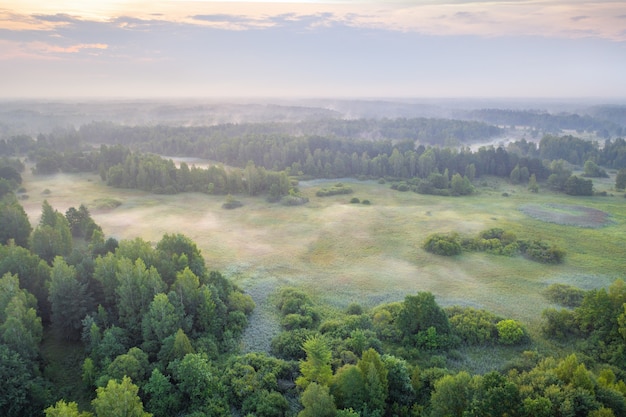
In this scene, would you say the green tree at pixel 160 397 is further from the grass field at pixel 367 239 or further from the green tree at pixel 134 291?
the grass field at pixel 367 239

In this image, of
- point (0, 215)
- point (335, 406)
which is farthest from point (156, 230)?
point (335, 406)

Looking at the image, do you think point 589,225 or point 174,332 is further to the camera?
point 589,225

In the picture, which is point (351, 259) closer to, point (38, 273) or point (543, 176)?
point (38, 273)

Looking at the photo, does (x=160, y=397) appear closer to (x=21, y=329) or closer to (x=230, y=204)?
(x=21, y=329)

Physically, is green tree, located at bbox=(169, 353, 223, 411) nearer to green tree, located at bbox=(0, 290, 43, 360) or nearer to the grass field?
the grass field

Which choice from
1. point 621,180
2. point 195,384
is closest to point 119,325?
point 195,384

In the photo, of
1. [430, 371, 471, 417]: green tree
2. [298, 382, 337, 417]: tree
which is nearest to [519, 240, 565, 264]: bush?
[430, 371, 471, 417]: green tree
